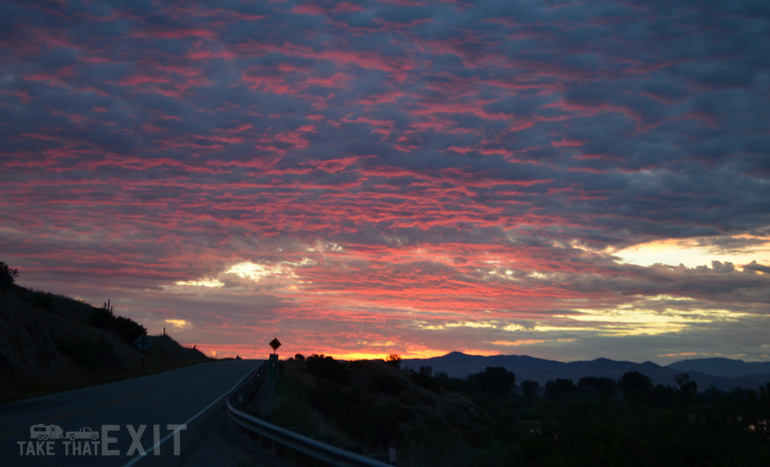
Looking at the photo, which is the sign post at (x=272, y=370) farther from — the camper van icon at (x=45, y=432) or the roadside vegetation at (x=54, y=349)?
the roadside vegetation at (x=54, y=349)

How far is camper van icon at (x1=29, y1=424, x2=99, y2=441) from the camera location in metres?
13.2

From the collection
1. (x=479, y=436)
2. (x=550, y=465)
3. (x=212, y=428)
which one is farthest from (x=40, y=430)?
(x=479, y=436)

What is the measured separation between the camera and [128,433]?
46.1 ft

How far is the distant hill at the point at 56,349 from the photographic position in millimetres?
28906

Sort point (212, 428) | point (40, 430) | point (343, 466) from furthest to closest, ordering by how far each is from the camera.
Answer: point (212, 428)
point (40, 430)
point (343, 466)

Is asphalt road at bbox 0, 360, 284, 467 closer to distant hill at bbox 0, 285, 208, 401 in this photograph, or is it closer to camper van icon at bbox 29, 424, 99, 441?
camper van icon at bbox 29, 424, 99, 441

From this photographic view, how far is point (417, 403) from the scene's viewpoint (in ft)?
165

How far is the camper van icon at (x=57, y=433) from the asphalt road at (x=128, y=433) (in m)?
0.11

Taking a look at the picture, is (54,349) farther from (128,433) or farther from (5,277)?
(128,433)

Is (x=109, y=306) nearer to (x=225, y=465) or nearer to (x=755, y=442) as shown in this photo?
(x=225, y=465)

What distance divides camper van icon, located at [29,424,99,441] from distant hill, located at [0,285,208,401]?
10.2 metres

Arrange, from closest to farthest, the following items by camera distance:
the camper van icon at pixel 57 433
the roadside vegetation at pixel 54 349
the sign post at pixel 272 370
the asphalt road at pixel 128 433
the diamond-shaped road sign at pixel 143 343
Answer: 1. the asphalt road at pixel 128 433
2. the camper van icon at pixel 57 433
3. the sign post at pixel 272 370
4. the roadside vegetation at pixel 54 349
5. the diamond-shaped road sign at pixel 143 343

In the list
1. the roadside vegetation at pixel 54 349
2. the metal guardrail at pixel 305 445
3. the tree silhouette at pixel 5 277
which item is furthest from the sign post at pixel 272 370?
the tree silhouette at pixel 5 277

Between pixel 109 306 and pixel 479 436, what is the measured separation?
4490 cm
